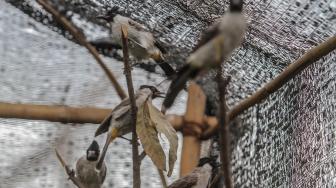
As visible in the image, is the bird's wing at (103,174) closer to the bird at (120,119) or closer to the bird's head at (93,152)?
the bird's head at (93,152)

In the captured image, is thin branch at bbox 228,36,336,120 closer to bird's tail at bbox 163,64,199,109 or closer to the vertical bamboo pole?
the vertical bamboo pole

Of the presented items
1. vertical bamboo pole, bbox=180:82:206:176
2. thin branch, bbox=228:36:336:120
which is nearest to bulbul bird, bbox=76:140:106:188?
vertical bamboo pole, bbox=180:82:206:176

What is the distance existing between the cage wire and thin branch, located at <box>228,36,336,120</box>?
3.4 inches

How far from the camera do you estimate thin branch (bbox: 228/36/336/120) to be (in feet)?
7.11

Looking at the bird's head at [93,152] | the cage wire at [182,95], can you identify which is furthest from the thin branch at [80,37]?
the bird's head at [93,152]

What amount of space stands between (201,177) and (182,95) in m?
0.56

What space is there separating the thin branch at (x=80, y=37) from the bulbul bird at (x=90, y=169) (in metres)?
0.28

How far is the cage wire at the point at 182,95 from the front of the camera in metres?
2.33

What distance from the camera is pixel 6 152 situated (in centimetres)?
291

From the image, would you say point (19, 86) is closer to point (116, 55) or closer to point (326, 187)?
point (116, 55)

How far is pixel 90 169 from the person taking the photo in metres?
2.91

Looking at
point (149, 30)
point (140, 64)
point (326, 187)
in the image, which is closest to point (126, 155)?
point (140, 64)

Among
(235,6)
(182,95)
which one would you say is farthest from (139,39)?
(235,6)

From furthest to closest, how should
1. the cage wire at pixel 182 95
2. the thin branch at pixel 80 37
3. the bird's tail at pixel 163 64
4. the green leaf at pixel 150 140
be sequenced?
the bird's tail at pixel 163 64 → the thin branch at pixel 80 37 → the cage wire at pixel 182 95 → the green leaf at pixel 150 140
